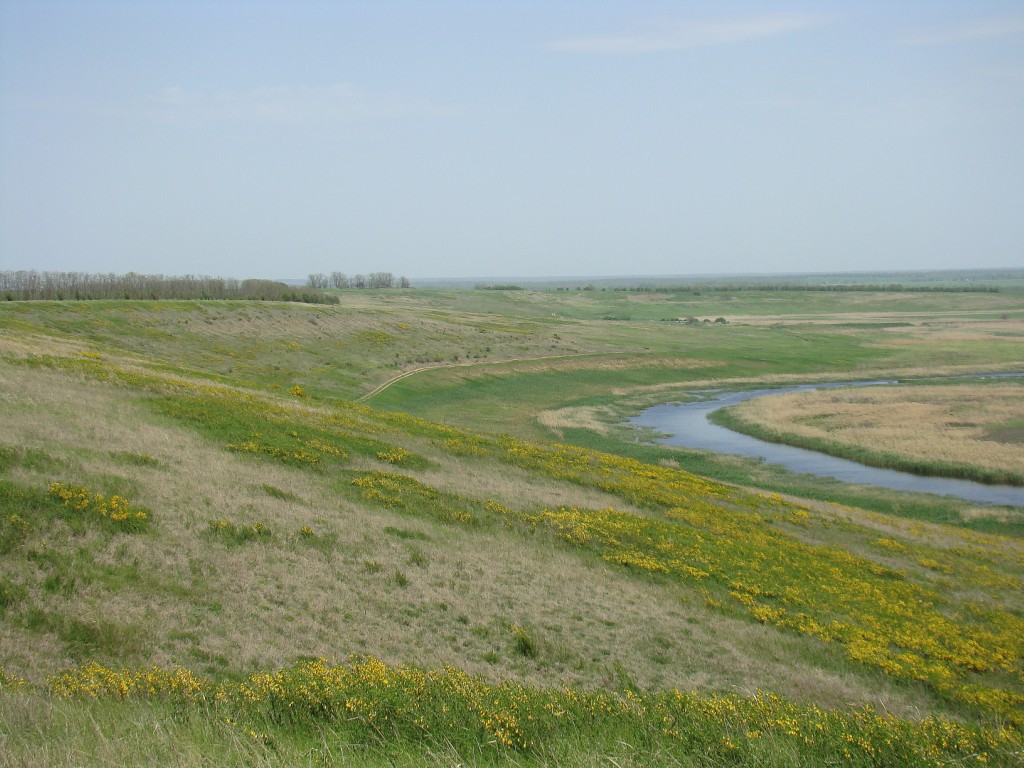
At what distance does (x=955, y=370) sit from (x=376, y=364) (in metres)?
68.9

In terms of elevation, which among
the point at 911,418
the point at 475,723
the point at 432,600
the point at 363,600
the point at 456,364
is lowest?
the point at 911,418

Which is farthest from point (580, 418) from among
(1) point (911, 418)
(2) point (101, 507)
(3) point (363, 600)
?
(2) point (101, 507)

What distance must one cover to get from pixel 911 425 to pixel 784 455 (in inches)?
527

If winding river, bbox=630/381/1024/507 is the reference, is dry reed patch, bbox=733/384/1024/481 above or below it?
above

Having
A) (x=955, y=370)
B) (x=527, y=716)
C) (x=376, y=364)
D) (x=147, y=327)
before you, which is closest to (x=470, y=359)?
(x=376, y=364)

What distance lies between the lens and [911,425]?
54.9 metres

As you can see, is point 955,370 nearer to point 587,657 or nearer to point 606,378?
point 606,378

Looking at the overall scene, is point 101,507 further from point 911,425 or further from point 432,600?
point 911,425

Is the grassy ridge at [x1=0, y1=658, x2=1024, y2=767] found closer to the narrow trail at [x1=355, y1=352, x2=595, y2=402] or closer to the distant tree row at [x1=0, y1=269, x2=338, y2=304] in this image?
the narrow trail at [x1=355, y1=352, x2=595, y2=402]

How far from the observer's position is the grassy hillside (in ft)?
31.7

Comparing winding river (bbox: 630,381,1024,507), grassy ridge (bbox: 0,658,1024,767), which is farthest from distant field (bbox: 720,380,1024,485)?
grassy ridge (bbox: 0,658,1024,767)

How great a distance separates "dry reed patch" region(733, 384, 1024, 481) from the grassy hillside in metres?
15.6

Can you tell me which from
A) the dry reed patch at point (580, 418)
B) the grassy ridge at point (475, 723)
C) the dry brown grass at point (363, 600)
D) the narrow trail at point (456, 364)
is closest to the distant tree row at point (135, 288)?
Answer: the narrow trail at point (456, 364)

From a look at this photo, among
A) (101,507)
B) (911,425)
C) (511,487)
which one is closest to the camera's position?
(101,507)
